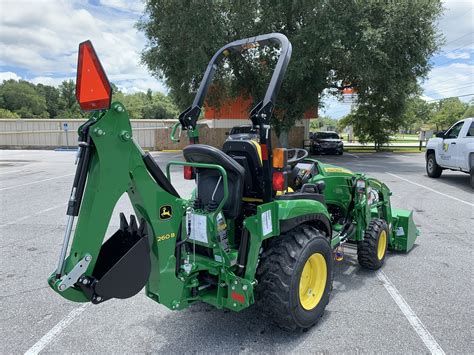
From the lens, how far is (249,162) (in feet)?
9.75

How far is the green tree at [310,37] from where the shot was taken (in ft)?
51.5

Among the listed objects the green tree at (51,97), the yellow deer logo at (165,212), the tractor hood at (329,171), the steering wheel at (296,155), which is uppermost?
the green tree at (51,97)

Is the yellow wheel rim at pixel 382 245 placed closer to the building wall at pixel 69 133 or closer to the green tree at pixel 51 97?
the building wall at pixel 69 133

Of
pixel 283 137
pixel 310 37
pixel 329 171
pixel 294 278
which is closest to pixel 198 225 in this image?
pixel 294 278

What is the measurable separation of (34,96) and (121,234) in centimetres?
8979

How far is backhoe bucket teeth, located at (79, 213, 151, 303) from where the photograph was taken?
2.28 m

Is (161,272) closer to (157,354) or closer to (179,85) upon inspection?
(157,354)

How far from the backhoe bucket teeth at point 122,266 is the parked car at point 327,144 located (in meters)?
20.8

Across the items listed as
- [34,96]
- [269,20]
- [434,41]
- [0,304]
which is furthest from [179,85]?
[34,96]

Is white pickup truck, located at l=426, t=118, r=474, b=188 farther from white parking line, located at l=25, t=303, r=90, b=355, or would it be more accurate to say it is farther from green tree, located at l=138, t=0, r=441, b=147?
white parking line, located at l=25, t=303, r=90, b=355

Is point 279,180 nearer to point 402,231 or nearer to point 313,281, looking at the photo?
point 313,281

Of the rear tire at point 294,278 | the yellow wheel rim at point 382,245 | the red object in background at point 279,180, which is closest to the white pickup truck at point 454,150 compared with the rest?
the yellow wheel rim at point 382,245

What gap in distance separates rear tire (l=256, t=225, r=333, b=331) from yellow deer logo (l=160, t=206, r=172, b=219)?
34.7 inches

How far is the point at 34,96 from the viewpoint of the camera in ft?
260
